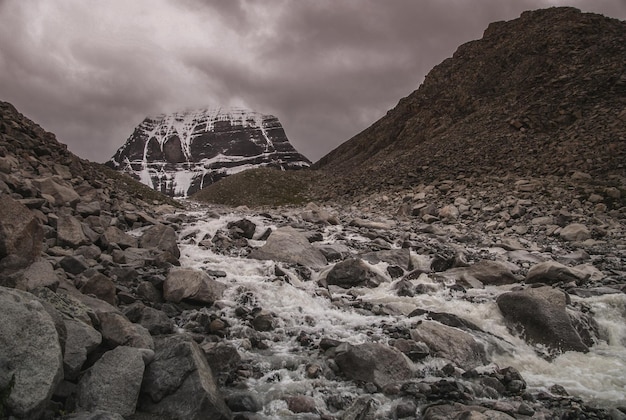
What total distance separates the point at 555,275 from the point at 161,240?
1627cm

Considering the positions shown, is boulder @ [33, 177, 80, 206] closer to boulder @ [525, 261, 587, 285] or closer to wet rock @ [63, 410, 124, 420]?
wet rock @ [63, 410, 124, 420]

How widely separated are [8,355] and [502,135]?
48.9 m

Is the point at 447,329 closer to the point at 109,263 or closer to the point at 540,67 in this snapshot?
the point at 109,263

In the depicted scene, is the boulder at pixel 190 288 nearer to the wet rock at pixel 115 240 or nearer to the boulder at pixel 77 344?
the wet rock at pixel 115 240

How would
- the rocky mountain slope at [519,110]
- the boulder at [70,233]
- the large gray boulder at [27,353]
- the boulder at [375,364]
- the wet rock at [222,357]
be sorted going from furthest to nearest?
the rocky mountain slope at [519,110] < the boulder at [70,233] < the wet rock at [222,357] < the boulder at [375,364] < the large gray boulder at [27,353]

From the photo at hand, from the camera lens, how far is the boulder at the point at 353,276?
15.6 m

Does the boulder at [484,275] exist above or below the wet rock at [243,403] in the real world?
above

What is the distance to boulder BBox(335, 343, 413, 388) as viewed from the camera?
28.8 ft

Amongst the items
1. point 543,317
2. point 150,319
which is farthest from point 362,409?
point 543,317

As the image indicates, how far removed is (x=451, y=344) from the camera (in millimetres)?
10266

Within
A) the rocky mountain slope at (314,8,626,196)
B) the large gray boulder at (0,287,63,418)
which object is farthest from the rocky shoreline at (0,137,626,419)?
the rocky mountain slope at (314,8,626,196)

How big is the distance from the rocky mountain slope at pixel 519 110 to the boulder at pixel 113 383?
34.7 m

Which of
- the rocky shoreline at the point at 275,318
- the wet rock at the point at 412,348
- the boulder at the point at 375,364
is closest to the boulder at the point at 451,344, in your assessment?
the rocky shoreline at the point at 275,318

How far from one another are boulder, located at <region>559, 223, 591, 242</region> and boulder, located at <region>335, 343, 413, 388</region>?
57.5 ft
